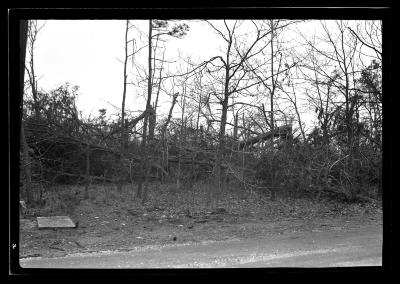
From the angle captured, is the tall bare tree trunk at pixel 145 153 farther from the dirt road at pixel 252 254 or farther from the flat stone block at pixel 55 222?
the dirt road at pixel 252 254

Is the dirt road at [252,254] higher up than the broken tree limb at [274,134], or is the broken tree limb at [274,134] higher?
the broken tree limb at [274,134]

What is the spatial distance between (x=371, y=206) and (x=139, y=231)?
3.79 m

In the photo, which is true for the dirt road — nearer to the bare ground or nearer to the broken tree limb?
the bare ground

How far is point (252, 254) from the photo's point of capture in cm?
421

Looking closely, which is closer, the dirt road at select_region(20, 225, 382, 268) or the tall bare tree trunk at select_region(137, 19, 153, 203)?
the dirt road at select_region(20, 225, 382, 268)

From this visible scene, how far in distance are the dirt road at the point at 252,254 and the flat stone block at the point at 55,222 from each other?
146 centimetres

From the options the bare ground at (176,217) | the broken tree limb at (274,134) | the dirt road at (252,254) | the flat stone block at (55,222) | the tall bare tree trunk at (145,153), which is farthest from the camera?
the broken tree limb at (274,134)

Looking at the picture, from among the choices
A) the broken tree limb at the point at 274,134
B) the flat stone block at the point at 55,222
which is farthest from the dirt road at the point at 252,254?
the broken tree limb at the point at 274,134

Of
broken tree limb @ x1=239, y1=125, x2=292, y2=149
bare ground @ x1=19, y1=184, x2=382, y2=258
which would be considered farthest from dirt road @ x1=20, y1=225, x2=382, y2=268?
broken tree limb @ x1=239, y1=125, x2=292, y2=149

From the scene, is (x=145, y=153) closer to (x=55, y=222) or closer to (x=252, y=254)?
(x=55, y=222)

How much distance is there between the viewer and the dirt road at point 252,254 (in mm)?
3648

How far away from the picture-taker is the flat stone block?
18.3ft

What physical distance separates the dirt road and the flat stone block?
4.80ft
